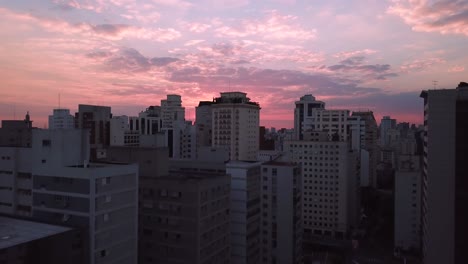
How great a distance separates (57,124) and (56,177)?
10588 cm

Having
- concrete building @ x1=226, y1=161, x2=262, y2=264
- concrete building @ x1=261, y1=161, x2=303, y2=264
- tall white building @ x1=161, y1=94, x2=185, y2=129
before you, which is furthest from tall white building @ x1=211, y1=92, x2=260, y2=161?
tall white building @ x1=161, y1=94, x2=185, y2=129

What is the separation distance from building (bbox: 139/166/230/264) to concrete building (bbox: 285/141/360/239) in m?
52.1

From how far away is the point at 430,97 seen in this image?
1479 inches

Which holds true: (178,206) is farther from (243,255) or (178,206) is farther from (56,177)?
(243,255)

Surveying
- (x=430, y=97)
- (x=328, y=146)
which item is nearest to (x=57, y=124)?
(x=328, y=146)

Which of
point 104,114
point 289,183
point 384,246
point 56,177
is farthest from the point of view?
point 104,114

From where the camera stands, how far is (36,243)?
2181cm

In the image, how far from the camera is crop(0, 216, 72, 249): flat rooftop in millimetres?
21438

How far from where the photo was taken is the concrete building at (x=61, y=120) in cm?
12419

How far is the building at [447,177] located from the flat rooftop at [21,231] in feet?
102

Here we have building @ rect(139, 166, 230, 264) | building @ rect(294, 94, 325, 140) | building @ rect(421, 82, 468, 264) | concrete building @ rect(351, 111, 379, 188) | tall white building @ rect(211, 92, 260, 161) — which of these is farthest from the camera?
building @ rect(294, 94, 325, 140)

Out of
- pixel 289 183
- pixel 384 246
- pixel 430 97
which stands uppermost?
pixel 430 97

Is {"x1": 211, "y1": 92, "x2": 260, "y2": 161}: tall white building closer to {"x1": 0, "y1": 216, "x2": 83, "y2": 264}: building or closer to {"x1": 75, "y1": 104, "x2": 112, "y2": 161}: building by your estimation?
{"x1": 75, "y1": 104, "x2": 112, "y2": 161}: building

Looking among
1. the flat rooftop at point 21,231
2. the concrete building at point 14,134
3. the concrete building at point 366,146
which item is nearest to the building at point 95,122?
the concrete building at point 14,134
